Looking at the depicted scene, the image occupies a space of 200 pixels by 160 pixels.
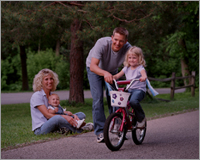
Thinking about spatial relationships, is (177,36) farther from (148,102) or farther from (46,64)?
(46,64)

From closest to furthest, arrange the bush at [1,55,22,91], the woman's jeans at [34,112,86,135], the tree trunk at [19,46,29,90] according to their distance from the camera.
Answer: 1. the woman's jeans at [34,112,86,135]
2. the tree trunk at [19,46,29,90]
3. the bush at [1,55,22,91]

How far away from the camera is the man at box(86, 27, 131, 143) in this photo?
5391 mm

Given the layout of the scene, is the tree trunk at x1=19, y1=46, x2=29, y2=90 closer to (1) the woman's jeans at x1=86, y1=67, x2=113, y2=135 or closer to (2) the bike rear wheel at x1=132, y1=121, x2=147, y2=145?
(1) the woman's jeans at x1=86, y1=67, x2=113, y2=135

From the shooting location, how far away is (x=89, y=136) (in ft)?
20.5

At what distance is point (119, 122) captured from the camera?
17.1ft

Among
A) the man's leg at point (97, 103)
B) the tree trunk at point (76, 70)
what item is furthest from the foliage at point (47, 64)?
the man's leg at point (97, 103)

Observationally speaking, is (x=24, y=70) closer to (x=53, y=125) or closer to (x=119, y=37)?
(x=53, y=125)

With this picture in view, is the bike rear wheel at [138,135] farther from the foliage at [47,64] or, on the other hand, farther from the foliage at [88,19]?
the foliage at [47,64]

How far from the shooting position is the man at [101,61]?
5391mm

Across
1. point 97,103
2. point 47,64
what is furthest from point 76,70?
point 47,64

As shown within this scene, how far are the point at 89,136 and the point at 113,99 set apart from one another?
1.45 meters

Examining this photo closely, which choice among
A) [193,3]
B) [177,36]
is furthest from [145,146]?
[177,36]

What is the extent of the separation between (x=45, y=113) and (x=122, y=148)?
1.71 metres

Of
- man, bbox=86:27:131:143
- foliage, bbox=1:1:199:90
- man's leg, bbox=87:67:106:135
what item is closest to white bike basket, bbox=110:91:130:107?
man, bbox=86:27:131:143
